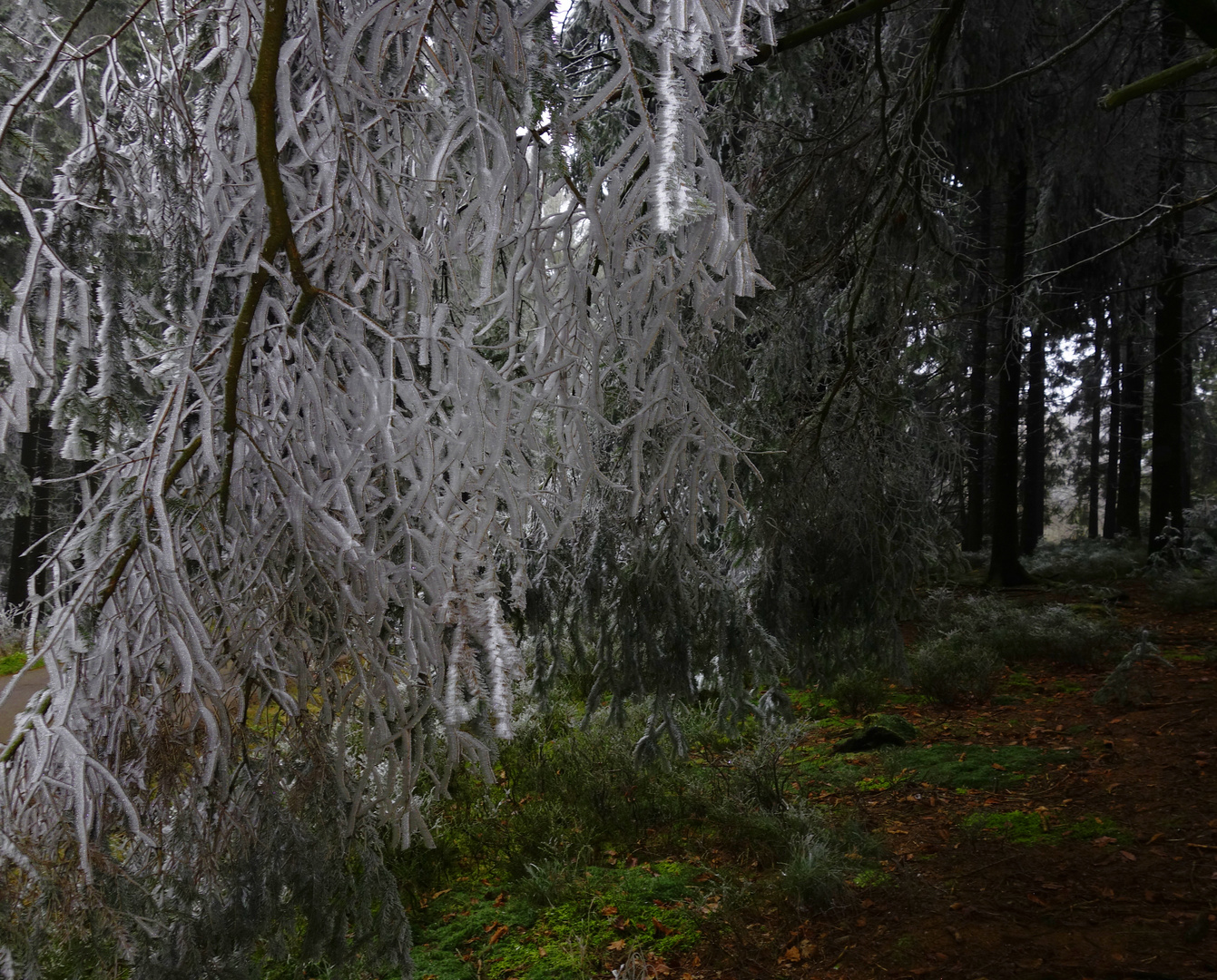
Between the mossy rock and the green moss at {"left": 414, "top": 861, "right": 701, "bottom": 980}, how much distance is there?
236cm

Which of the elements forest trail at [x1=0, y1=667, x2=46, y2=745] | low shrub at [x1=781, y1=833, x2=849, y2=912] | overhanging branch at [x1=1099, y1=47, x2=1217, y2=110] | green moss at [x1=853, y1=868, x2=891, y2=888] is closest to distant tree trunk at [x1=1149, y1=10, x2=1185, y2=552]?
overhanging branch at [x1=1099, y1=47, x2=1217, y2=110]

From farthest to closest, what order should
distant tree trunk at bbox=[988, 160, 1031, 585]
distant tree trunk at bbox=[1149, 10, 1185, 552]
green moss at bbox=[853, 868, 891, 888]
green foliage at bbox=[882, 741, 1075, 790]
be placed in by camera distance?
distant tree trunk at bbox=[988, 160, 1031, 585]
distant tree trunk at bbox=[1149, 10, 1185, 552]
green foliage at bbox=[882, 741, 1075, 790]
green moss at bbox=[853, 868, 891, 888]

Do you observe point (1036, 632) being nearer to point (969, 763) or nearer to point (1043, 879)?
point (969, 763)

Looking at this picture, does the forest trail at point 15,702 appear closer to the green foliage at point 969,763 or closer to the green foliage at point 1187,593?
the green foliage at point 969,763

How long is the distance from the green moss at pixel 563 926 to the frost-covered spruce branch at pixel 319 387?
8.22 feet

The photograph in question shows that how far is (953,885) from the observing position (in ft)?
13.4

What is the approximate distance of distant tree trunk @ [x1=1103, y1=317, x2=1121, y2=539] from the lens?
571 inches

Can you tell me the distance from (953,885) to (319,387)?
3978mm

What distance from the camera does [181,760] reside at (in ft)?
5.32

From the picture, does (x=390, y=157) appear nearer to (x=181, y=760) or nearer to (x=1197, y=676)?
(x=181, y=760)

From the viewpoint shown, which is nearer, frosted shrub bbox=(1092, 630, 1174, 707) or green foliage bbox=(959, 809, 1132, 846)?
green foliage bbox=(959, 809, 1132, 846)

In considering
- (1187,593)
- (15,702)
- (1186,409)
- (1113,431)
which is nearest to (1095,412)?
(1113,431)

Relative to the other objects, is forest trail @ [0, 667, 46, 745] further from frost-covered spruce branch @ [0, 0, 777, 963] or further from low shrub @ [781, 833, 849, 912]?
frost-covered spruce branch @ [0, 0, 777, 963]

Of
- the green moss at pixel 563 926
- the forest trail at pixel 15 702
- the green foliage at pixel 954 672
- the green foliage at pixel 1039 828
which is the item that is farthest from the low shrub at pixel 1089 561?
the forest trail at pixel 15 702
